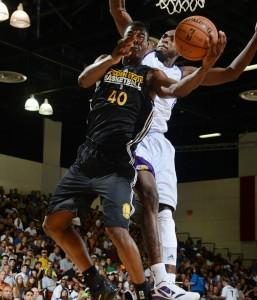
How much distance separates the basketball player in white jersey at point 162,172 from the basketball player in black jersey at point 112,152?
0.76ft

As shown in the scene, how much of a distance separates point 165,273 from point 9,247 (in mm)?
10318

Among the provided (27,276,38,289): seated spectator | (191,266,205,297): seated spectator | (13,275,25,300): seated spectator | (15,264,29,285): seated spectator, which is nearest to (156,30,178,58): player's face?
(13,275,25,300): seated spectator

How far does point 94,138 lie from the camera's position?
4.72m

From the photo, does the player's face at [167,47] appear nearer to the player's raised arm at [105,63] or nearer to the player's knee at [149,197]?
the player's raised arm at [105,63]

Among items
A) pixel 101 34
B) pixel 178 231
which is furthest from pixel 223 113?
pixel 101 34

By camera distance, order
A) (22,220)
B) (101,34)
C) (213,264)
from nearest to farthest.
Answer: (101,34) < (22,220) < (213,264)

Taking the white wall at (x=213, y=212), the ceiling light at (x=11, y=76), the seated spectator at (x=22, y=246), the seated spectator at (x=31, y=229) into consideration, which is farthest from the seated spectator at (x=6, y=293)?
the white wall at (x=213, y=212)

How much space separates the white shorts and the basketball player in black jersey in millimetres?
507

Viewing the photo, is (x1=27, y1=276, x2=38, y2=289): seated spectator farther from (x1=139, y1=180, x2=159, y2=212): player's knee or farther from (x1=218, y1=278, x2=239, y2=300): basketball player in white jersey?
(x1=139, y1=180, x2=159, y2=212): player's knee

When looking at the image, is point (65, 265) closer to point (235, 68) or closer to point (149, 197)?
point (149, 197)

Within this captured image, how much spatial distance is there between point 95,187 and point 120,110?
0.58 meters

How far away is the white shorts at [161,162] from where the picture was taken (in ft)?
17.2

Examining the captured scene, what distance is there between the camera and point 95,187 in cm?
461

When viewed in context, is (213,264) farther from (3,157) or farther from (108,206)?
(108,206)
